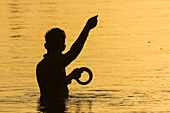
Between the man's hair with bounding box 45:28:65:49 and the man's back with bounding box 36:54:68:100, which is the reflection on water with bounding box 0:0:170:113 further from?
the man's hair with bounding box 45:28:65:49

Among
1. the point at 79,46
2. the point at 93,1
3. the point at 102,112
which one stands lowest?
the point at 102,112

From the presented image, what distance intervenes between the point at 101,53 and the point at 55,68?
5.98 m

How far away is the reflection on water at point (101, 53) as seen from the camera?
14.1 metres

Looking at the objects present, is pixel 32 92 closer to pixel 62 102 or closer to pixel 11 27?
pixel 62 102

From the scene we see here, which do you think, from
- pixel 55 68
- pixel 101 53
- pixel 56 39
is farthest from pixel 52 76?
pixel 101 53

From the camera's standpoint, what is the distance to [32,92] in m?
15.1

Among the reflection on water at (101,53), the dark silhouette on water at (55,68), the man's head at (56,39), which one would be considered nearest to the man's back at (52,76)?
the dark silhouette on water at (55,68)

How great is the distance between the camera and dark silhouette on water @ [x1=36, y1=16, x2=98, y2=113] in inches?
528

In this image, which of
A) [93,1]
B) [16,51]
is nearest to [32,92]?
[16,51]

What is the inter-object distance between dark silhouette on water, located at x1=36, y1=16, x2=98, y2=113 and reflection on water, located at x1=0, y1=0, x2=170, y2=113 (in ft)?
0.73

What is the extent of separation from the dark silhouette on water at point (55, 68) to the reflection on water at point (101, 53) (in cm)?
22

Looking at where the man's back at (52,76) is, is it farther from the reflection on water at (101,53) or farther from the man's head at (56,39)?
the reflection on water at (101,53)

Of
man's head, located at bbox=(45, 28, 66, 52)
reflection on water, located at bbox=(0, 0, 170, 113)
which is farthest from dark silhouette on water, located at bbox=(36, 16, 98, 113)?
reflection on water, located at bbox=(0, 0, 170, 113)

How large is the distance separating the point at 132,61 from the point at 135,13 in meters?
9.16
